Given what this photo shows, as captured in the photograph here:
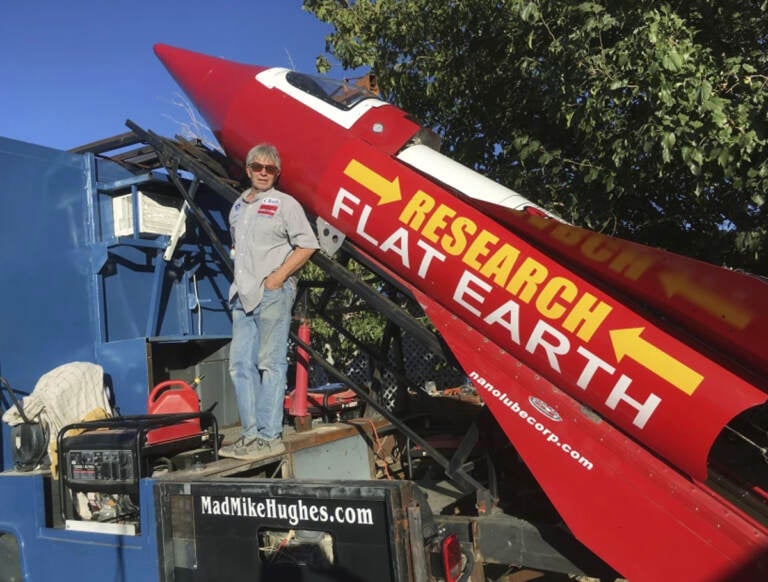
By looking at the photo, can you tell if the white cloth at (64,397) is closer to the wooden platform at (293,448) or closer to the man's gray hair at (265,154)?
the wooden platform at (293,448)

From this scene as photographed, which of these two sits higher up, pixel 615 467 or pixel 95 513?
pixel 615 467

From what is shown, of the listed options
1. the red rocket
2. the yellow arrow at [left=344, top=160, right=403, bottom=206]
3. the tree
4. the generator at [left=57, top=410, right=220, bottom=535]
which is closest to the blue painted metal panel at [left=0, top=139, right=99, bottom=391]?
the generator at [left=57, top=410, right=220, bottom=535]

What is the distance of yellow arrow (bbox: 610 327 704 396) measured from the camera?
2.75m

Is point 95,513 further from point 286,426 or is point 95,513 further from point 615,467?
point 615,467

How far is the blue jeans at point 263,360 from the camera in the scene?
3.64 meters

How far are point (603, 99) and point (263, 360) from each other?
2771 millimetres

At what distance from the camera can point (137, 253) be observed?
17.0ft

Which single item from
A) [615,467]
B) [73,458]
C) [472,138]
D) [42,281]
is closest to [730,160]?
[615,467]

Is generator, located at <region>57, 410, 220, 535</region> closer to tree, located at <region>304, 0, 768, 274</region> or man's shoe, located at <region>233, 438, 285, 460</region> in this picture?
man's shoe, located at <region>233, 438, 285, 460</region>

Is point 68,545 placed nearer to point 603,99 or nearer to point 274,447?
point 274,447

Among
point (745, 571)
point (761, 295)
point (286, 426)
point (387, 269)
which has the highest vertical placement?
point (387, 269)

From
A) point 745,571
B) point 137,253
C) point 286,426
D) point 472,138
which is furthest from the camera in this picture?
point 472,138

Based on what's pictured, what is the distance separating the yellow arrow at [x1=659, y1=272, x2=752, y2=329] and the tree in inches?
50.8

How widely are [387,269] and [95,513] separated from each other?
2.17 m
